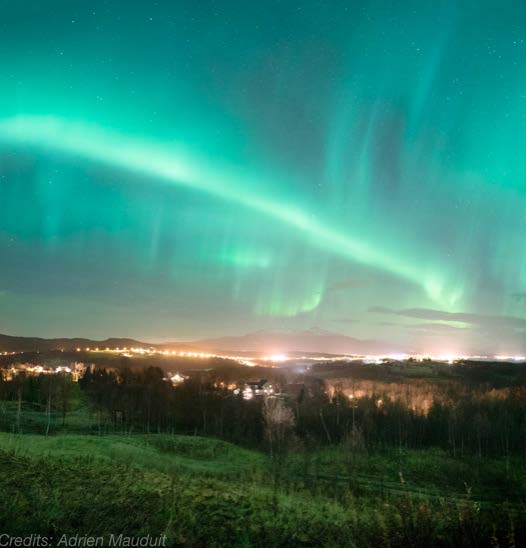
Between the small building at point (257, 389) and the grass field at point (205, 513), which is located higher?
the grass field at point (205, 513)

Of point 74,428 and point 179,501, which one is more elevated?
point 179,501

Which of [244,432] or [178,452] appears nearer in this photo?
[178,452]

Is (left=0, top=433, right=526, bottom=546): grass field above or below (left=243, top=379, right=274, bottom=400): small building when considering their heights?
above

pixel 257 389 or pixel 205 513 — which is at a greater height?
pixel 205 513

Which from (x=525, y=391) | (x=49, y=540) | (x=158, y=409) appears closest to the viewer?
(x=49, y=540)

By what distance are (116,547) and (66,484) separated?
404 inches

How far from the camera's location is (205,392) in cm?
15338

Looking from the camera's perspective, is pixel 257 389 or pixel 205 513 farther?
pixel 257 389

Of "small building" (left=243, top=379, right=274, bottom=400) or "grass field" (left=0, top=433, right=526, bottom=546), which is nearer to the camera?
"grass field" (left=0, top=433, right=526, bottom=546)

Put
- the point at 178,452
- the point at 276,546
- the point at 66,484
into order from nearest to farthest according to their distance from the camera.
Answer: the point at 276,546, the point at 66,484, the point at 178,452

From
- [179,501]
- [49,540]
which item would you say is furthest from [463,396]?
[49,540]

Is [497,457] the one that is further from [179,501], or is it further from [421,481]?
[179,501]

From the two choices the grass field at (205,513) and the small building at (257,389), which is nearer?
the grass field at (205,513)

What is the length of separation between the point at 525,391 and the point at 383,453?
237 ft
